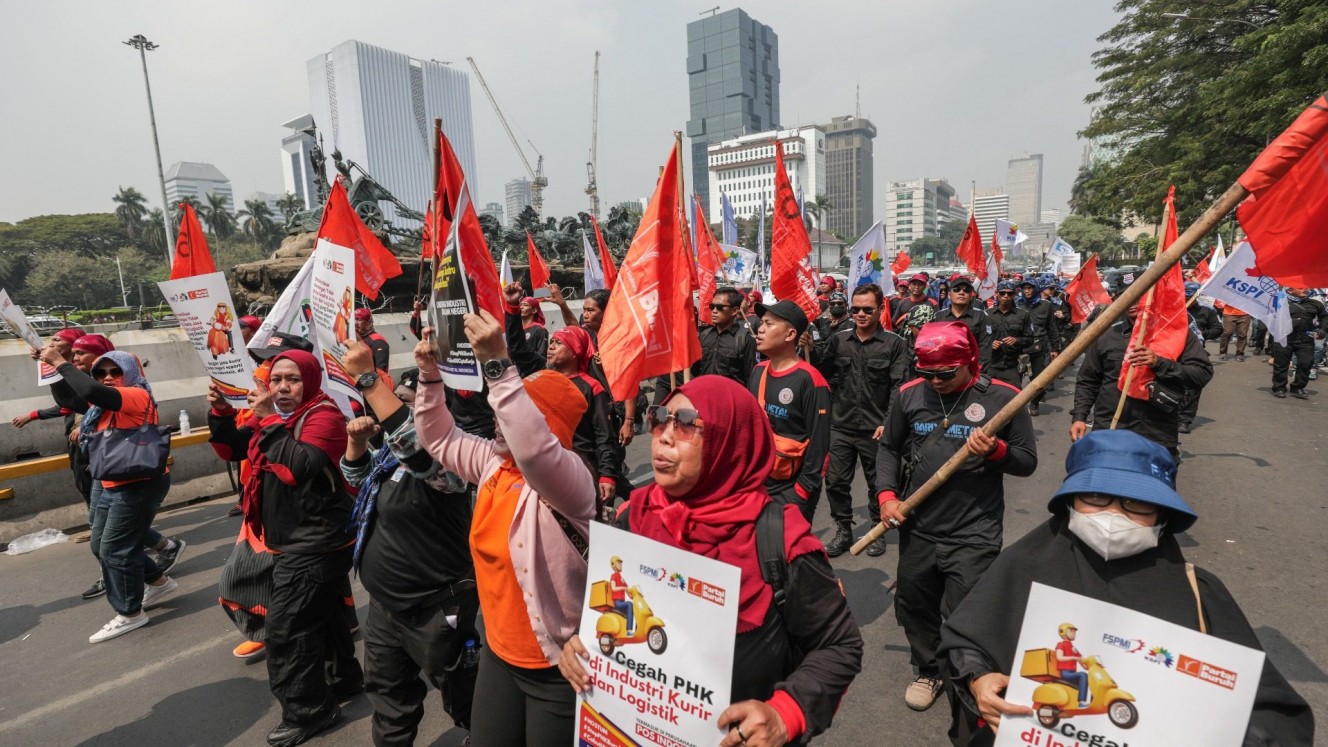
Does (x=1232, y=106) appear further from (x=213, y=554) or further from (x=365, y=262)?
(x=213, y=554)

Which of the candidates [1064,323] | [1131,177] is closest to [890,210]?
[1131,177]

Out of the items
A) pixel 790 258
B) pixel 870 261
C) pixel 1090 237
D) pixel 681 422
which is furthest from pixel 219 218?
pixel 1090 237

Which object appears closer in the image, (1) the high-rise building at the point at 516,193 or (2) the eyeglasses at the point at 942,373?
(2) the eyeglasses at the point at 942,373

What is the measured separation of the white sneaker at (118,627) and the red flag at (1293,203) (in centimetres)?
632

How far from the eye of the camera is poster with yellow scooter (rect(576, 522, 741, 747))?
4.79ft

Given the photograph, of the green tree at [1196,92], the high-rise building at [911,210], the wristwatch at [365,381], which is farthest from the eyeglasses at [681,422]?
the high-rise building at [911,210]

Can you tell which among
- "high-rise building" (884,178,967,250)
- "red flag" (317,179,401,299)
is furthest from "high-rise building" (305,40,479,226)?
"high-rise building" (884,178,967,250)

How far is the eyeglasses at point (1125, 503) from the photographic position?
1653 mm

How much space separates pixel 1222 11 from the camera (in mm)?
19406

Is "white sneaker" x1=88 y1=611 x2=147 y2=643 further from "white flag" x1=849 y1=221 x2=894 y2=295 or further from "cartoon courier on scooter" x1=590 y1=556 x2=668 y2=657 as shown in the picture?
"white flag" x1=849 y1=221 x2=894 y2=295

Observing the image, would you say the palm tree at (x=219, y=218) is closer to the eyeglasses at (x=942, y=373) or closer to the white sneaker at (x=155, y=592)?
the white sneaker at (x=155, y=592)

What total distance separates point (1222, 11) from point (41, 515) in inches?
1132

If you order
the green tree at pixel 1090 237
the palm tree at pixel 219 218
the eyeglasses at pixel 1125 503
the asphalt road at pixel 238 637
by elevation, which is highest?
the palm tree at pixel 219 218

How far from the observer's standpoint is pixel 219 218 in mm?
67000
